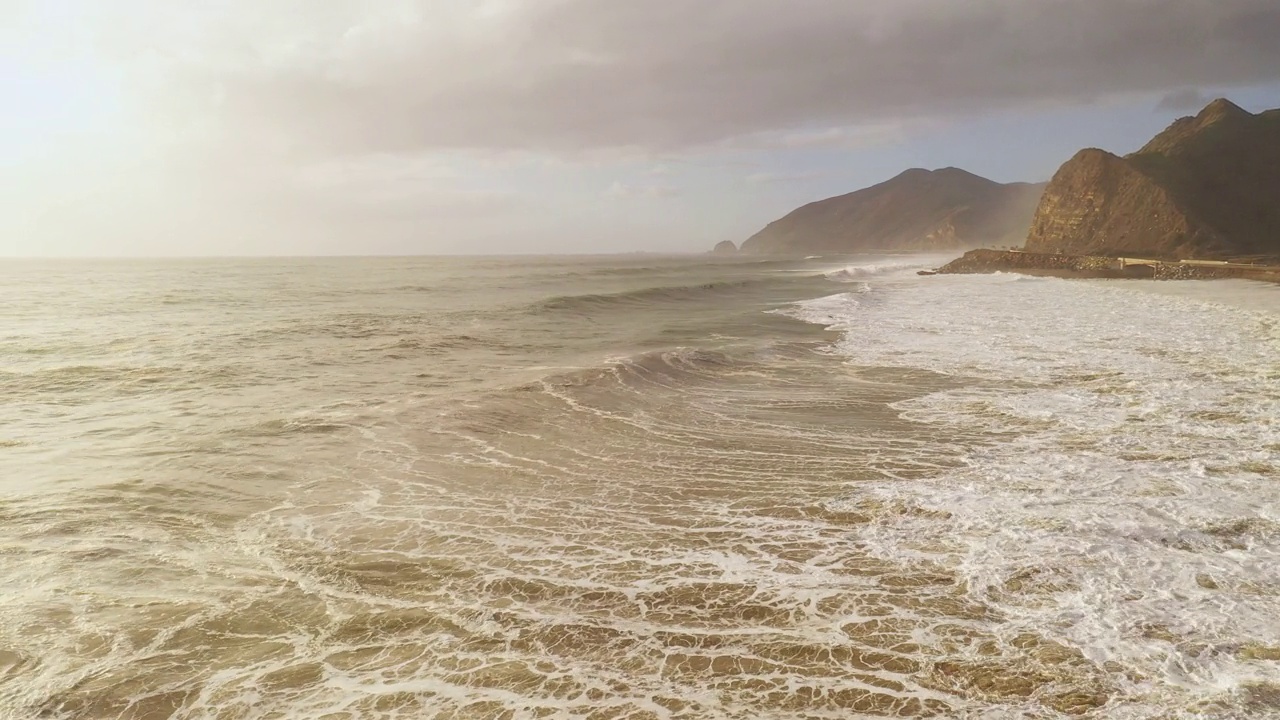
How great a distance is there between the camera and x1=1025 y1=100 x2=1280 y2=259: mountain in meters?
54.2

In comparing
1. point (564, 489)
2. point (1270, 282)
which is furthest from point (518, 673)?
point (1270, 282)

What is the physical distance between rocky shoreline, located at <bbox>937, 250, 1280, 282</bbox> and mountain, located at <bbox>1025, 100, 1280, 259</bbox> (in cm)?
630

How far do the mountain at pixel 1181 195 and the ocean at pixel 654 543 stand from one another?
174 ft

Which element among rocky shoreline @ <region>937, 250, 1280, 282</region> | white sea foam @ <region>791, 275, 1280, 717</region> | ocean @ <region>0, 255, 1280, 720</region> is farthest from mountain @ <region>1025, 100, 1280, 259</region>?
ocean @ <region>0, 255, 1280, 720</region>

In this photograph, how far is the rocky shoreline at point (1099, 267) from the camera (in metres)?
38.5

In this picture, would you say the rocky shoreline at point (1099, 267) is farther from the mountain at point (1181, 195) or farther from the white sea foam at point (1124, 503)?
the white sea foam at point (1124, 503)

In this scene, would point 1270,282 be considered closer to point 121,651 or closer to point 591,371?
point 591,371

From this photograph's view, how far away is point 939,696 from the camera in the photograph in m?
3.62

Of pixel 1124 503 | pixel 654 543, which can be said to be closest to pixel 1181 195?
pixel 1124 503

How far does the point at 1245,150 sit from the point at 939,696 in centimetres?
8298

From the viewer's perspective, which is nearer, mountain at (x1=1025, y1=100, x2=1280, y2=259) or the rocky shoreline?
the rocky shoreline

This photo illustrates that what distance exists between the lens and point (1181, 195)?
187 ft

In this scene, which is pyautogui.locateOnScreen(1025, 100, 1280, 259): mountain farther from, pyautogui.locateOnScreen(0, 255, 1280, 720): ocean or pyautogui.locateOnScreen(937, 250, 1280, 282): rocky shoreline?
pyautogui.locateOnScreen(0, 255, 1280, 720): ocean

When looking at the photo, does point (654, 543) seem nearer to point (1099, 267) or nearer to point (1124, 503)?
point (1124, 503)
